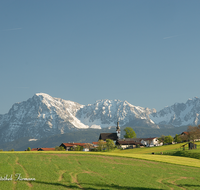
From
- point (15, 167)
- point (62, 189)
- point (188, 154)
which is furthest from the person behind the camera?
point (188, 154)

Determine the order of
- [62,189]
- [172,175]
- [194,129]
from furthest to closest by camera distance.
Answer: [194,129]
[172,175]
[62,189]

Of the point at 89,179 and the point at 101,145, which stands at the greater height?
the point at 89,179

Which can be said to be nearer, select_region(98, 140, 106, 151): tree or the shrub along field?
the shrub along field

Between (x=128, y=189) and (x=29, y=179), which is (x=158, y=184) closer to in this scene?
(x=128, y=189)

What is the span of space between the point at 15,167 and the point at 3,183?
10.5m

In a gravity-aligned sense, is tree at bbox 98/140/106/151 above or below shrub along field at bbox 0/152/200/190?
below

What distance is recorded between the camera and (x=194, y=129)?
500ft

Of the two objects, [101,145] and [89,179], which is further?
[101,145]

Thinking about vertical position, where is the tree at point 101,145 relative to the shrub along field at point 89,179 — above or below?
below

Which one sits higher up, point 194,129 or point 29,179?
point 194,129

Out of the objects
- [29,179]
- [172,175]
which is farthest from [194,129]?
[29,179]

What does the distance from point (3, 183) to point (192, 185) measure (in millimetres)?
29868

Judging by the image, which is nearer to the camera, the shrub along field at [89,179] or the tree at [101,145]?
the shrub along field at [89,179]

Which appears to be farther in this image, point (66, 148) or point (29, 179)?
point (66, 148)
